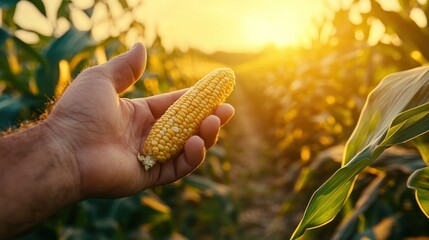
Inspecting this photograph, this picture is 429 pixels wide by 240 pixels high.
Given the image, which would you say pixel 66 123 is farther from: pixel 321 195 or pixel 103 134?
pixel 321 195

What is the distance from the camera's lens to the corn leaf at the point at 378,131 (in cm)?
98

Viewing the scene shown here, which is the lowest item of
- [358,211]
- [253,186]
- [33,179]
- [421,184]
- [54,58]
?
[253,186]

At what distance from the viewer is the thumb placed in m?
1.38

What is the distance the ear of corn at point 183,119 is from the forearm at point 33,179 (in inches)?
9.5

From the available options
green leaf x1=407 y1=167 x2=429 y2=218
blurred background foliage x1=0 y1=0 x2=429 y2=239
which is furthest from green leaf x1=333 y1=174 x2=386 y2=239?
green leaf x1=407 y1=167 x2=429 y2=218

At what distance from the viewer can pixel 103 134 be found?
131 cm

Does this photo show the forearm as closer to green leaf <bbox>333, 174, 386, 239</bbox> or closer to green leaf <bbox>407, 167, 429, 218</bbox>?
green leaf <bbox>407, 167, 429, 218</bbox>

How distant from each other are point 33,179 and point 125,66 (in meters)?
0.47

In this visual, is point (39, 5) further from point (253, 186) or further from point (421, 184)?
point (253, 186)

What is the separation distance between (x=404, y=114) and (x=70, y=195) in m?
0.84

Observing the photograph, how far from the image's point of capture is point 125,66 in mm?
1396

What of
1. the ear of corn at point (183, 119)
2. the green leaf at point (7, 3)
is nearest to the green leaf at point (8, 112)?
the green leaf at point (7, 3)

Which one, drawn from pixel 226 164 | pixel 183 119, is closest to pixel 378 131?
pixel 183 119

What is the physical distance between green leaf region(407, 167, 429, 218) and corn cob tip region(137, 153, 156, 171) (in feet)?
2.30
